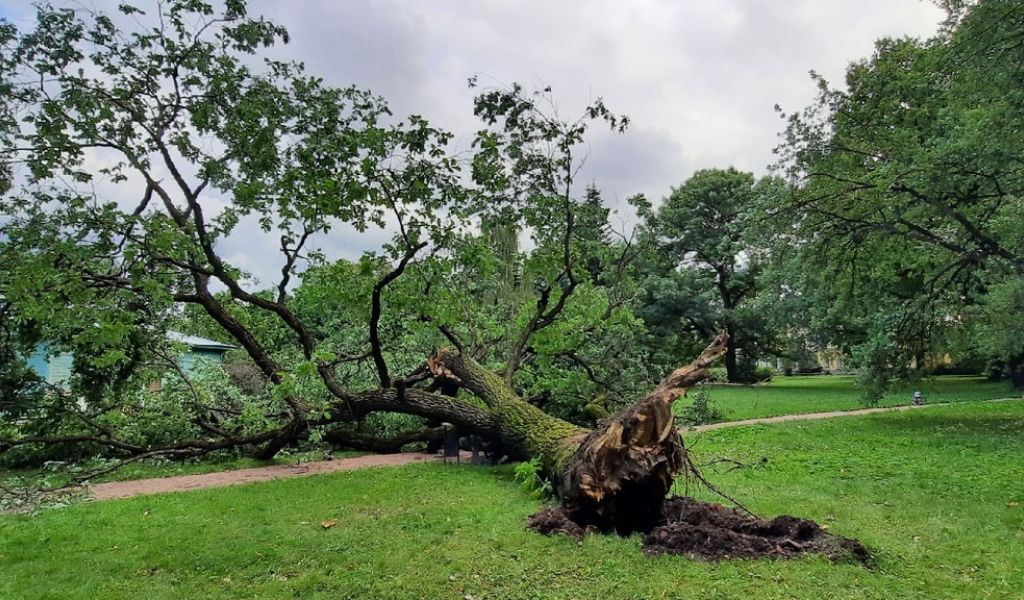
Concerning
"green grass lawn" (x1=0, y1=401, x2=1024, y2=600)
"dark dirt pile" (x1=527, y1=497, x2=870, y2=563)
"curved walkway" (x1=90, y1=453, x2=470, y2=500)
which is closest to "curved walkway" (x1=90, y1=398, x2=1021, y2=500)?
"curved walkway" (x1=90, y1=453, x2=470, y2=500)

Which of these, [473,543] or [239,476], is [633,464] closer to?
[473,543]

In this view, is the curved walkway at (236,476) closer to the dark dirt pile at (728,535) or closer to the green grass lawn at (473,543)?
the green grass lawn at (473,543)

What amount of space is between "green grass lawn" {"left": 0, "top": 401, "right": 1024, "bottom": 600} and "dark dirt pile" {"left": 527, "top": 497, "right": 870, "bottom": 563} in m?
0.14

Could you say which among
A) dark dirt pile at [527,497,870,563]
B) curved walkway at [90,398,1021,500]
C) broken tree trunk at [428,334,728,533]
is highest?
broken tree trunk at [428,334,728,533]

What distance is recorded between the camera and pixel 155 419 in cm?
831

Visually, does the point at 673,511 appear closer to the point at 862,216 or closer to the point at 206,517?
the point at 206,517

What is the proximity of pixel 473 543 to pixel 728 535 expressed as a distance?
1.79 meters

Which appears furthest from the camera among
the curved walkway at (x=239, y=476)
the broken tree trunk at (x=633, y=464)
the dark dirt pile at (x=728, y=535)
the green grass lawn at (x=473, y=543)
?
the curved walkway at (x=239, y=476)

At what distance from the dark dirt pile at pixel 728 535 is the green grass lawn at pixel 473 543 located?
0.45 ft

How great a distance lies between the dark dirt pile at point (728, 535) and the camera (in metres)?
3.89

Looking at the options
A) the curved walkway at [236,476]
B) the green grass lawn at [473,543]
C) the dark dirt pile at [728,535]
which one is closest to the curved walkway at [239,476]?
the curved walkway at [236,476]

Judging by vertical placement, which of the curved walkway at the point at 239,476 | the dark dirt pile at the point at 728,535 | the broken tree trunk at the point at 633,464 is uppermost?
the broken tree trunk at the point at 633,464

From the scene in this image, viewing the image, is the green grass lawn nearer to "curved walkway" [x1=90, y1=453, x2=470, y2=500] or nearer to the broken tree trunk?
the broken tree trunk

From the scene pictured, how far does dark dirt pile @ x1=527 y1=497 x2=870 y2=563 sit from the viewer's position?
153 inches
